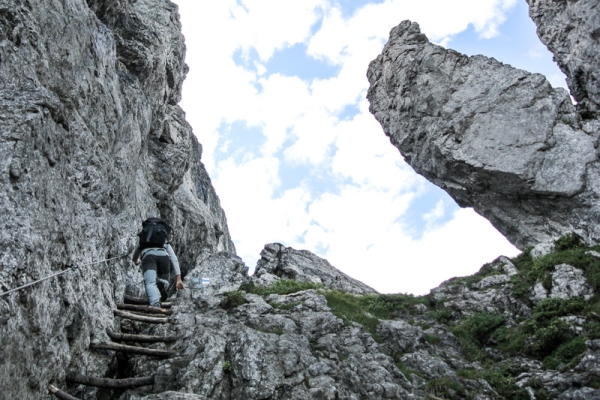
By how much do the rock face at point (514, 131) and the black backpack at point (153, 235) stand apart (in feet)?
90.3

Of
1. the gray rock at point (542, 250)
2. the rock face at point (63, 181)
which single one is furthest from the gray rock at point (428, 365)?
the gray rock at point (542, 250)

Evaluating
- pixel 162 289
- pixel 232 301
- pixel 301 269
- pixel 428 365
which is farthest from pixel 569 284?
pixel 162 289

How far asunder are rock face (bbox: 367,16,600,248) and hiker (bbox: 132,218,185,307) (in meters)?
27.4

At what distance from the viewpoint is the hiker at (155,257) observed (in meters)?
14.3

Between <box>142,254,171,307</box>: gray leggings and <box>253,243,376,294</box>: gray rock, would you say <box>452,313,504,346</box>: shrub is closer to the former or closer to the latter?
<box>253,243,376,294</box>: gray rock

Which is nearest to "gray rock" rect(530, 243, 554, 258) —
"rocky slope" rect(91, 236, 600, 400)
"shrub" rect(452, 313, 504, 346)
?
"rocky slope" rect(91, 236, 600, 400)

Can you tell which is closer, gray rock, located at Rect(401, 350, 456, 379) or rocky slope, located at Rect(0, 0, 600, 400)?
rocky slope, located at Rect(0, 0, 600, 400)

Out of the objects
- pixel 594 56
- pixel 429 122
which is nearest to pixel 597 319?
pixel 594 56

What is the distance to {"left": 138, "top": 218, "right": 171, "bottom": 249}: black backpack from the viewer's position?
48.9ft

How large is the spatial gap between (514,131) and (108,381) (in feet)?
115

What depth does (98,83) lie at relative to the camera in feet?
59.0

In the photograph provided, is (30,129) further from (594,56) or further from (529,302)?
(594,56)

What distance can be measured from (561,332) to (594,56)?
2520 cm

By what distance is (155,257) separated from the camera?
1468 cm
